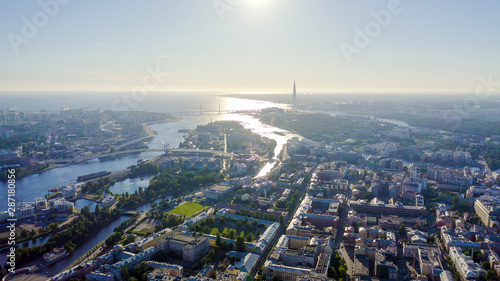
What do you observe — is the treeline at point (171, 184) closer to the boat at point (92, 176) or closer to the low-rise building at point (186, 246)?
the boat at point (92, 176)

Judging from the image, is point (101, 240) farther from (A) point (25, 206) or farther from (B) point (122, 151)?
(B) point (122, 151)

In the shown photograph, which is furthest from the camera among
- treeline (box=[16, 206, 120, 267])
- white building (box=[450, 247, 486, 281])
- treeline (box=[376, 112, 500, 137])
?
treeline (box=[376, 112, 500, 137])

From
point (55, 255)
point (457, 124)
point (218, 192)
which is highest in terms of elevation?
point (457, 124)

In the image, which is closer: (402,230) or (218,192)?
(402,230)

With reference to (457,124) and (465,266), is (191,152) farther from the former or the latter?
(457,124)

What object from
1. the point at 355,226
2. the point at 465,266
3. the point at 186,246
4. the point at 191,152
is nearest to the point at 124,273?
the point at 186,246

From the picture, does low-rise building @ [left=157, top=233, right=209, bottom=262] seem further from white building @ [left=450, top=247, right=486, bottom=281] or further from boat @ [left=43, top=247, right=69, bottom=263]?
white building @ [left=450, top=247, right=486, bottom=281]

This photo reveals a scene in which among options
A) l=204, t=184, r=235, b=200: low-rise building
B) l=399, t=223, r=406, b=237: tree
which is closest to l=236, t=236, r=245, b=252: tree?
→ l=204, t=184, r=235, b=200: low-rise building
